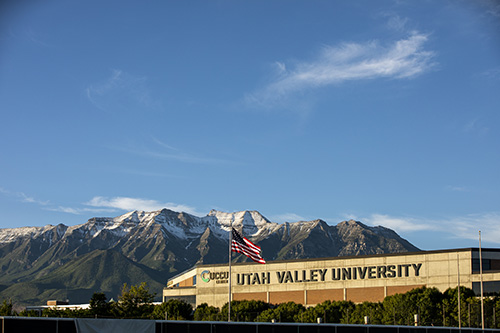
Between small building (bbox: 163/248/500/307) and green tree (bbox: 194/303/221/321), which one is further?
green tree (bbox: 194/303/221/321)

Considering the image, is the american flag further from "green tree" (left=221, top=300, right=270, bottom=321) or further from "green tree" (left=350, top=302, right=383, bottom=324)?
"green tree" (left=221, top=300, right=270, bottom=321)

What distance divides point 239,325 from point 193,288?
118m

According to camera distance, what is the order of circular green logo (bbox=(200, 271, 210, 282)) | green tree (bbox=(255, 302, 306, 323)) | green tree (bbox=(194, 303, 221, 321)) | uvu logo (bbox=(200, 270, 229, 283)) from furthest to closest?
circular green logo (bbox=(200, 271, 210, 282)) < uvu logo (bbox=(200, 270, 229, 283)) < green tree (bbox=(194, 303, 221, 321)) < green tree (bbox=(255, 302, 306, 323))

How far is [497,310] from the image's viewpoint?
10294 centimetres

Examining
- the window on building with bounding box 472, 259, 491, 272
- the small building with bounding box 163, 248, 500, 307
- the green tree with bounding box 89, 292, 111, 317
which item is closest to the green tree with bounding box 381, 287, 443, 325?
the small building with bounding box 163, 248, 500, 307

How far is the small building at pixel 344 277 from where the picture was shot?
5000 inches

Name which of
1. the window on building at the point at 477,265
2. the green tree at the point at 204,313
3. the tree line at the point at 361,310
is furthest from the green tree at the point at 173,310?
the window on building at the point at 477,265

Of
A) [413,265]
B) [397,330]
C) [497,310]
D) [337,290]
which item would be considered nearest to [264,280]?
[337,290]

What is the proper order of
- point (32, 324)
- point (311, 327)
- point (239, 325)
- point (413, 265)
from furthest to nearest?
point (413, 265)
point (311, 327)
point (239, 325)
point (32, 324)

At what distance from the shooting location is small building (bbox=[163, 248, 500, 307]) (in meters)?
127

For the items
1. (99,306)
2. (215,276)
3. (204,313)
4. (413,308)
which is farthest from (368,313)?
(99,306)

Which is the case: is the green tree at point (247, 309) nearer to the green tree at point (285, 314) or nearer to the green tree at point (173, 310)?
the green tree at point (285, 314)

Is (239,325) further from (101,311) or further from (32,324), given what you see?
(101,311)

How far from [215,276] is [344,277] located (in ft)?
114
